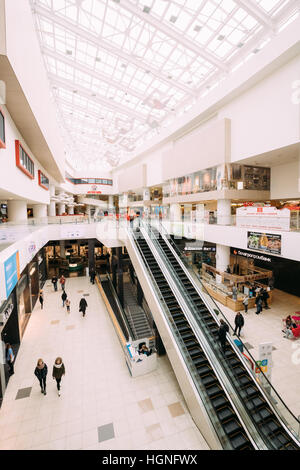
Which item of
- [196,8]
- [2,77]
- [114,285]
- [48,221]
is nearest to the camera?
[2,77]

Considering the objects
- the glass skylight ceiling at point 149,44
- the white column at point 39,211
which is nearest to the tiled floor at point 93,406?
the white column at point 39,211

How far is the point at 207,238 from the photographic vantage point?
45.3ft

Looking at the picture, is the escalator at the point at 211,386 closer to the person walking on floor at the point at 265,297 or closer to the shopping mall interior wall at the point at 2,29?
the person walking on floor at the point at 265,297

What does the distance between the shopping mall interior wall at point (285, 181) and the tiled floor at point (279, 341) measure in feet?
19.9

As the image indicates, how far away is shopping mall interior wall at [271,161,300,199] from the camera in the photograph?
41.5 ft

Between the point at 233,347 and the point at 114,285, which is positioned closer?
the point at 233,347

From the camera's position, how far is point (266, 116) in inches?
426

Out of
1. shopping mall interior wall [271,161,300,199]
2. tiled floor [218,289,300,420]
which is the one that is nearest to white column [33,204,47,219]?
tiled floor [218,289,300,420]

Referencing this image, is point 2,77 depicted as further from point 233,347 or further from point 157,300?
point 233,347

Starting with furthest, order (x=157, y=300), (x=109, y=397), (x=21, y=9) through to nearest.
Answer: (x=157, y=300) < (x=109, y=397) < (x=21, y=9)

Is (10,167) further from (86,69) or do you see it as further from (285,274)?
(285,274)

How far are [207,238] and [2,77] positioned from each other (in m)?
11.7

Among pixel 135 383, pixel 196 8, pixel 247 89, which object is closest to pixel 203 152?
pixel 247 89

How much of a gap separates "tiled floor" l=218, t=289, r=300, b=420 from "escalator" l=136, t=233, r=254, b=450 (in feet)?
5.89
